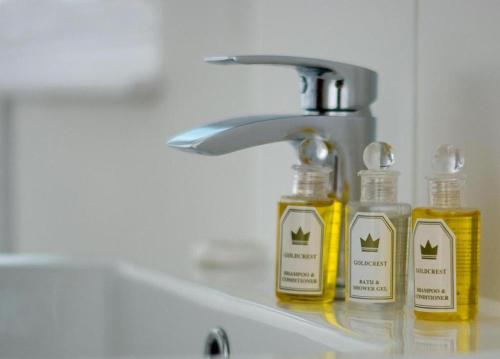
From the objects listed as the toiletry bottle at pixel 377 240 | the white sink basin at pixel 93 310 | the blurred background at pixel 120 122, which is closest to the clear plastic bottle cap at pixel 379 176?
the toiletry bottle at pixel 377 240

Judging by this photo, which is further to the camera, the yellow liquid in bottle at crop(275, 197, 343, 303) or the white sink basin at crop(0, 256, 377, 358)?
the white sink basin at crop(0, 256, 377, 358)

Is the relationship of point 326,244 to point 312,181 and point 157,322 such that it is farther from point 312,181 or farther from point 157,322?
point 157,322

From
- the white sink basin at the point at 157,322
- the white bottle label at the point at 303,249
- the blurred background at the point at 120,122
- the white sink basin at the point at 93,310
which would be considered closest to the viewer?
the white sink basin at the point at 157,322

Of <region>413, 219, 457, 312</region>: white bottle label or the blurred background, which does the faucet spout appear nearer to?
<region>413, 219, 457, 312</region>: white bottle label

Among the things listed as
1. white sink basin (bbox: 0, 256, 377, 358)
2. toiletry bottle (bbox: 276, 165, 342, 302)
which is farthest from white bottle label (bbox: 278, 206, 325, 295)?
white sink basin (bbox: 0, 256, 377, 358)

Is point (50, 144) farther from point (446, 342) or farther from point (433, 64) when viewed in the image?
point (446, 342)

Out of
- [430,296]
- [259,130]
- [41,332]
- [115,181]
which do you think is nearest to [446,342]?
[430,296]

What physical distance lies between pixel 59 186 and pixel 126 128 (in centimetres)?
15

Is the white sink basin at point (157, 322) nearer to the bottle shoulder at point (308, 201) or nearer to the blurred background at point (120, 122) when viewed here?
the bottle shoulder at point (308, 201)

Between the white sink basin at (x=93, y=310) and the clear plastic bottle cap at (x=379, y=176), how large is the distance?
0.61ft

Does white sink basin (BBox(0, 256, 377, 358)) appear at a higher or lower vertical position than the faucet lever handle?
lower

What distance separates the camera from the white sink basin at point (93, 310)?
85cm

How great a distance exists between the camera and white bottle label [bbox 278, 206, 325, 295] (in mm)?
721

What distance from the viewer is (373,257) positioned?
26.5 inches
